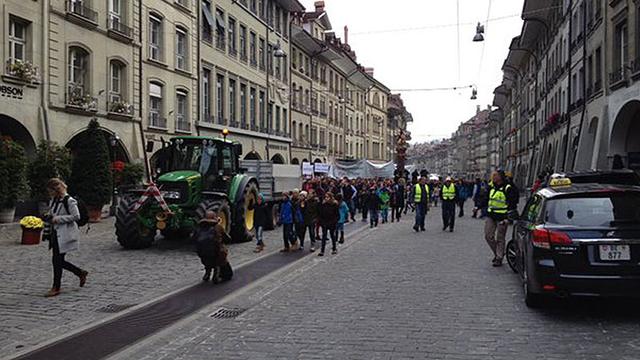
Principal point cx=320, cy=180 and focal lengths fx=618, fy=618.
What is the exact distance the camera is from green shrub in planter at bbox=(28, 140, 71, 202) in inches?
686

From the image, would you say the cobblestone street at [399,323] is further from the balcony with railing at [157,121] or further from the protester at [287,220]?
the balcony with railing at [157,121]

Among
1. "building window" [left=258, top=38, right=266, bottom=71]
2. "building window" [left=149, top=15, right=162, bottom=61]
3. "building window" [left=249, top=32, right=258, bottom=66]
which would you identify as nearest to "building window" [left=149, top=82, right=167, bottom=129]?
"building window" [left=149, top=15, right=162, bottom=61]

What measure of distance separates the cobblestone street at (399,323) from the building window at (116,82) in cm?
1603

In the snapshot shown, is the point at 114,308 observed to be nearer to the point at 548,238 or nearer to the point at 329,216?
the point at 548,238

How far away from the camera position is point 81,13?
22328 mm

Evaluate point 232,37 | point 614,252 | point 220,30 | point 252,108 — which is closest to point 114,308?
point 614,252

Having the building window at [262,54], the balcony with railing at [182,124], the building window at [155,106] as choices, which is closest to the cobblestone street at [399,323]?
the building window at [155,106]

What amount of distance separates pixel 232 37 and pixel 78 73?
50.1 ft

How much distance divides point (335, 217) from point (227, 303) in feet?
20.0

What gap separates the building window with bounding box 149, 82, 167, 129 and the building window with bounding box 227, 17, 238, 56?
30.4 feet

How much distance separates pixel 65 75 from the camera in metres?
21.5

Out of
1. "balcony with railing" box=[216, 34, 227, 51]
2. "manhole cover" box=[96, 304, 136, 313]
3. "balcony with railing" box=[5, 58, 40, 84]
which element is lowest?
"manhole cover" box=[96, 304, 136, 313]

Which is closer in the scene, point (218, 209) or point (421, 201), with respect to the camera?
point (218, 209)

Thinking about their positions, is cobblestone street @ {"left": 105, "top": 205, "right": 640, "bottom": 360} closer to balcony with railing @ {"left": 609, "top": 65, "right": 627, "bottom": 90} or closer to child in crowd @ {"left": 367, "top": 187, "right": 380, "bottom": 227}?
child in crowd @ {"left": 367, "top": 187, "right": 380, "bottom": 227}
